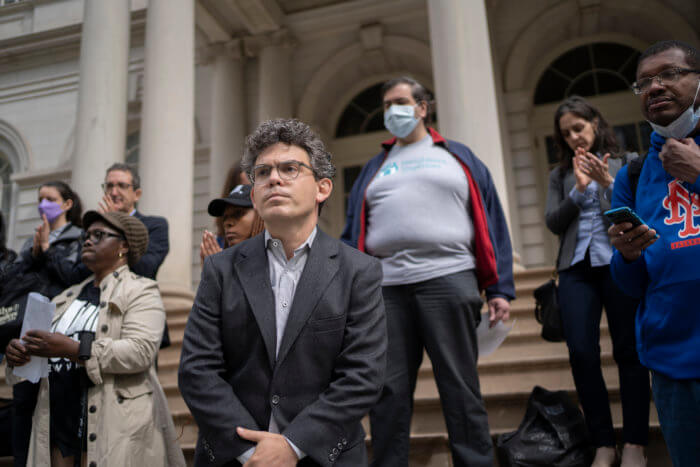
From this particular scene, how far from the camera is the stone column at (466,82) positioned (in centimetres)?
566

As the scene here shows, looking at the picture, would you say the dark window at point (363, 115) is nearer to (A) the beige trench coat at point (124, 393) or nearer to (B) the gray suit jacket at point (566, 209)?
(B) the gray suit jacket at point (566, 209)

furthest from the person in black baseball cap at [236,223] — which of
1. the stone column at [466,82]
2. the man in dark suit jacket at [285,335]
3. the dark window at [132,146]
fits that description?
the dark window at [132,146]

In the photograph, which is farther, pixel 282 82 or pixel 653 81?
pixel 282 82

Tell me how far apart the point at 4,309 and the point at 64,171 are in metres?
8.96

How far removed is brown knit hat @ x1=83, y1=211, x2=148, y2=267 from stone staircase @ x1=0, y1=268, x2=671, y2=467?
3.36ft

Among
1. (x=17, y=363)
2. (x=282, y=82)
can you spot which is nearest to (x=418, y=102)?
(x=17, y=363)

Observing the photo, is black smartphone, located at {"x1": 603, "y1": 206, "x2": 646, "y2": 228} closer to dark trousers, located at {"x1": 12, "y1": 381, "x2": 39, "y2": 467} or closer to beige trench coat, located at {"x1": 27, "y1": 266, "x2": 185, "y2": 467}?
beige trench coat, located at {"x1": 27, "y1": 266, "x2": 185, "y2": 467}

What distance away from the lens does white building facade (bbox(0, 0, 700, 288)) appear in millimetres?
6977

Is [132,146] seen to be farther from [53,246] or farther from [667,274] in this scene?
[667,274]

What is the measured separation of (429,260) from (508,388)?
159cm

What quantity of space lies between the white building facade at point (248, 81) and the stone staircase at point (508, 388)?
9.64ft

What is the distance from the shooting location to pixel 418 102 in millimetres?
3090

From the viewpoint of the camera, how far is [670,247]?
183 cm

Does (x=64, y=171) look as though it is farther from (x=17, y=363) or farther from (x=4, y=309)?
(x=17, y=363)
